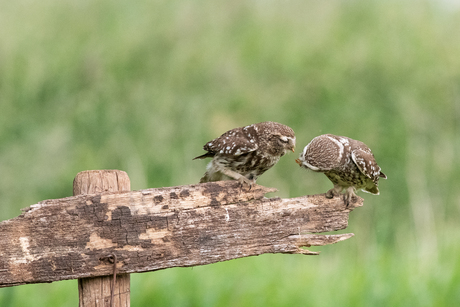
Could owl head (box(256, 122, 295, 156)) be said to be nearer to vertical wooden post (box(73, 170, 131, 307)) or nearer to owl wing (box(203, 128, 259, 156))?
owl wing (box(203, 128, 259, 156))

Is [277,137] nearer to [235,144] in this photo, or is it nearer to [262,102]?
[235,144]

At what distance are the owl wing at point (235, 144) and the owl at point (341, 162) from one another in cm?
32

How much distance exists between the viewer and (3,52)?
6.65 metres

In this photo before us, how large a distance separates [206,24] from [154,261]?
6616 millimetres

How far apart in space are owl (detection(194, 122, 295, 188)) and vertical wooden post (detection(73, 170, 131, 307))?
0.88 metres

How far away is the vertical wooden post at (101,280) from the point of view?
2.00 meters

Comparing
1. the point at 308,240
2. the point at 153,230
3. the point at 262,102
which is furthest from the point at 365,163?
the point at 262,102

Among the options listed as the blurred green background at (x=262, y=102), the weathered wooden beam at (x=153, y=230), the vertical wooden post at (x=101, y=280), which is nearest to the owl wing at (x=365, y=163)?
the weathered wooden beam at (x=153, y=230)

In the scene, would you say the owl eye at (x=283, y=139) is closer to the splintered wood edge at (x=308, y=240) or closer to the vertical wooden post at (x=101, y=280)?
the splintered wood edge at (x=308, y=240)

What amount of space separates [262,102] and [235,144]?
483 centimetres

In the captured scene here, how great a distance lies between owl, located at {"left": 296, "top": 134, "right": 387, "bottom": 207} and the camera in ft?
8.62

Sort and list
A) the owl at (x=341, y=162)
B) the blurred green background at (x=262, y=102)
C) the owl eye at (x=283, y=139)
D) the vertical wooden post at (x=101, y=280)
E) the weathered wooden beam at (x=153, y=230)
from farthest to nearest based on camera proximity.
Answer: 1. the blurred green background at (x=262, y=102)
2. the owl eye at (x=283, y=139)
3. the owl at (x=341, y=162)
4. the vertical wooden post at (x=101, y=280)
5. the weathered wooden beam at (x=153, y=230)

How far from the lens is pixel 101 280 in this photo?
2.00 meters

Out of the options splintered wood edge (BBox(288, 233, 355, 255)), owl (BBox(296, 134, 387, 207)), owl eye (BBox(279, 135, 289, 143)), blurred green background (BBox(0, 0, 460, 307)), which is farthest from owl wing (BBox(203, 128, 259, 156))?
blurred green background (BBox(0, 0, 460, 307))
